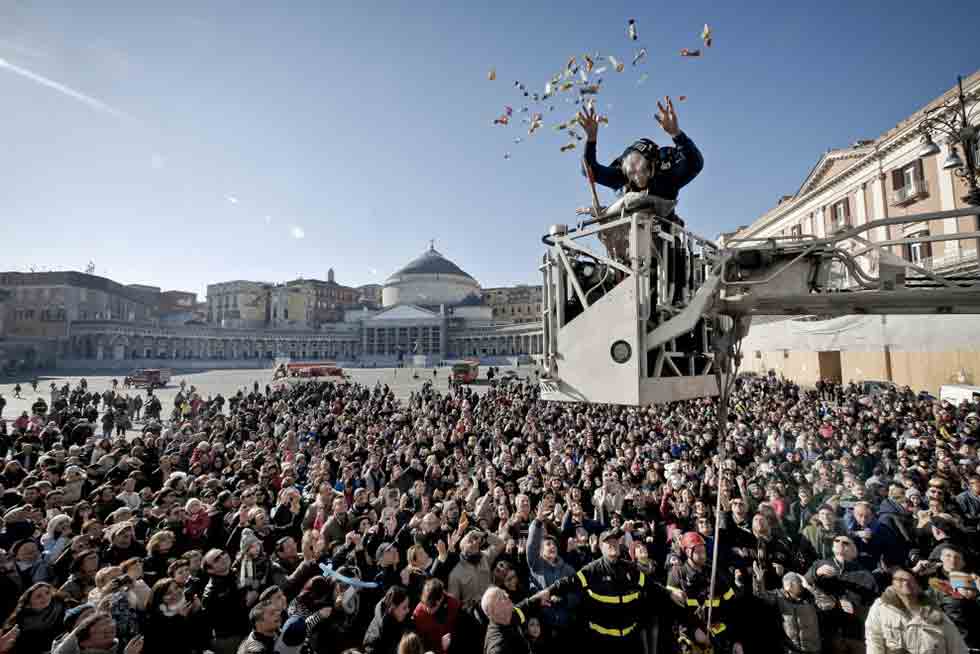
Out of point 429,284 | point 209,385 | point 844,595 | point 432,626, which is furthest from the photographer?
point 429,284

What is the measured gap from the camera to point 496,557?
4953 mm

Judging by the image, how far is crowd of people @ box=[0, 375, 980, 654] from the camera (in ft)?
12.5

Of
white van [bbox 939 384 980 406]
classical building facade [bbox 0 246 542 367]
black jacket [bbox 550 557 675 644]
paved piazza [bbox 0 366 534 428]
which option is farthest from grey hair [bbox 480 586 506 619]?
classical building facade [bbox 0 246 542 367]

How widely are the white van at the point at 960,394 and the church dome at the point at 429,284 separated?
88304 mm

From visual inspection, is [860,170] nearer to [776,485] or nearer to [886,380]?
[886,380]

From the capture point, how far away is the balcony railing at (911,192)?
2269 cm

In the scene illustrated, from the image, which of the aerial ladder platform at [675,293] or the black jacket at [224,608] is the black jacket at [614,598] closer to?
the aerial ladder platform at [675,293]

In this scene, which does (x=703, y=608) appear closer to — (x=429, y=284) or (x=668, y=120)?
(x=668, y=120)

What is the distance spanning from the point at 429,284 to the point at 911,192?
8741cm

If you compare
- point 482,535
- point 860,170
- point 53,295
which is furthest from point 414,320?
point 482,535

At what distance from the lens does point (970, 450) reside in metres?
9.00

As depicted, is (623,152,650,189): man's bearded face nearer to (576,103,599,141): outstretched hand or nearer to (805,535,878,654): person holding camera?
(576,103,599,141): outstretched hand

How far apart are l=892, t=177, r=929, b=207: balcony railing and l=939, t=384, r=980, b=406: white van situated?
11.3 metres

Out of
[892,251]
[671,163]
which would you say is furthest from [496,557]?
[892,251]
